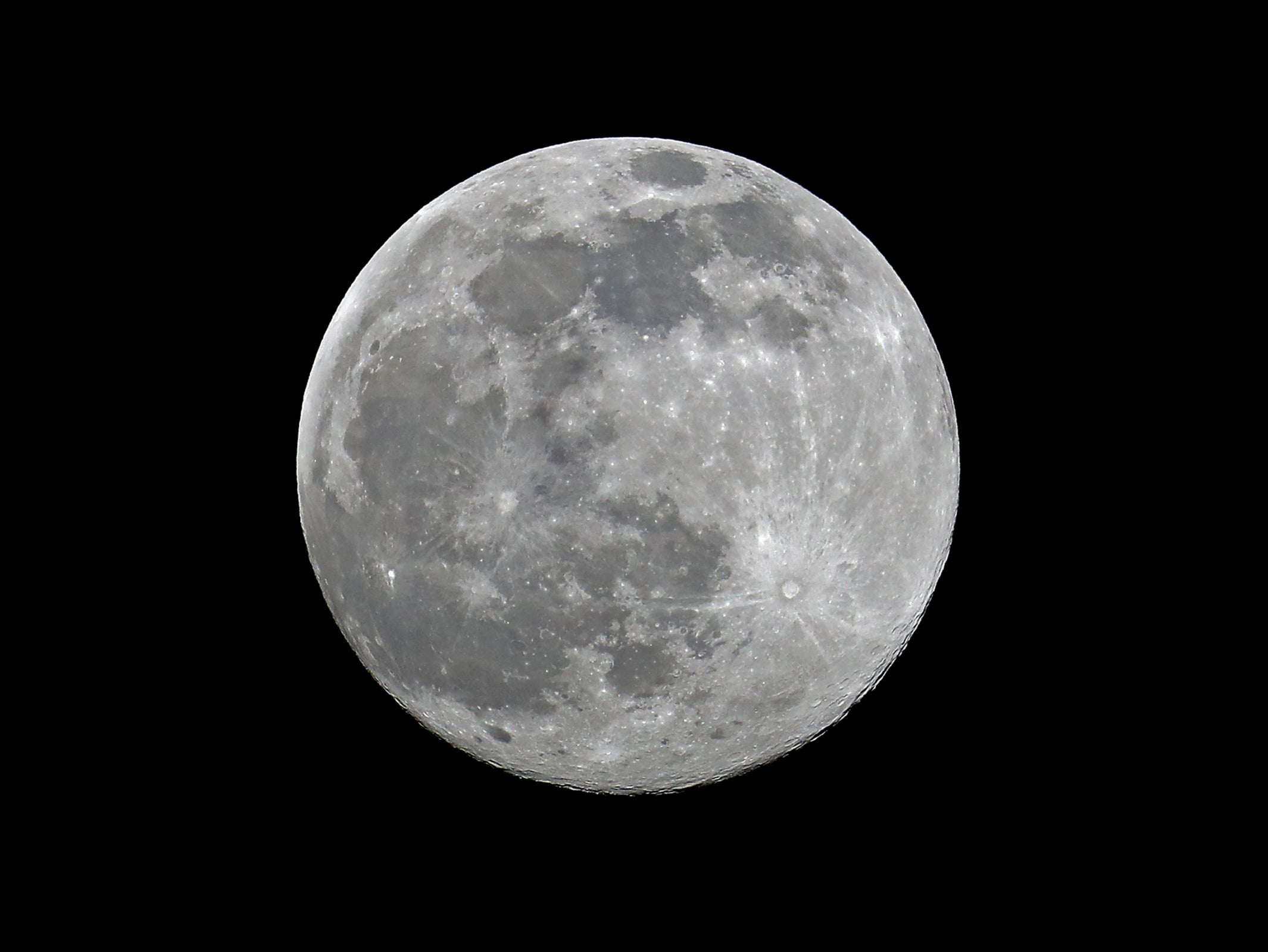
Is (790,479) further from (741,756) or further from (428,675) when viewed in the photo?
(428,675)

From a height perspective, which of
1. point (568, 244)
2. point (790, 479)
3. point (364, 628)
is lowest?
point (364, 628)

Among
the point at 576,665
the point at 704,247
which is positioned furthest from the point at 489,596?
the point at 704,247

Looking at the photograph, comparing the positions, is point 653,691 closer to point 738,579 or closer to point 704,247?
point 738,579

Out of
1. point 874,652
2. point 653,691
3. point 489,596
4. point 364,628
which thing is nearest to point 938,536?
point 874,652

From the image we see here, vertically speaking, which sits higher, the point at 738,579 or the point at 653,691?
the point at 738,579

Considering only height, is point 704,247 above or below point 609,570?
above

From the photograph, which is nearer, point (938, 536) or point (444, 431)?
point (444, 431)
